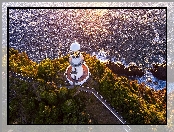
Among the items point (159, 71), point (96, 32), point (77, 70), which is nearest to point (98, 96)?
point (77, 70)

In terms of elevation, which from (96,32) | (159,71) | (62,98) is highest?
(96,32)

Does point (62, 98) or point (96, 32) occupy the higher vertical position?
point (96, 32)

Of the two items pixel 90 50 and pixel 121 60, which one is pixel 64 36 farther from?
pixel 121 60

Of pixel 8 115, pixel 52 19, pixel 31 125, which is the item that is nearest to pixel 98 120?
pixel 31 125

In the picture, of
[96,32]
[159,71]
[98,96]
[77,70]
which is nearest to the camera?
[77,70]

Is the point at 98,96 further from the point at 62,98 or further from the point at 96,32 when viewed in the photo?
the point at 96,32

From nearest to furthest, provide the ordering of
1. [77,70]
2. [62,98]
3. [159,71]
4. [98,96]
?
[77,70]
[62,98]
[98,96]
[159,71]

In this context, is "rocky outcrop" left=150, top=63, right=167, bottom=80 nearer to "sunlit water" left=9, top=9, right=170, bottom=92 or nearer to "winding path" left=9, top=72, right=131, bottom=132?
"sunlit water" left=9, top=9, right=170, bottom=92
